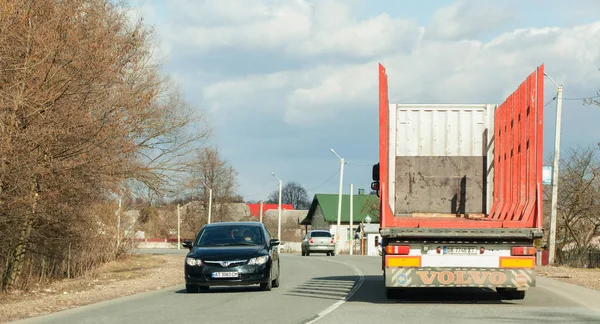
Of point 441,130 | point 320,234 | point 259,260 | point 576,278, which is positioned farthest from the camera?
point 320,234

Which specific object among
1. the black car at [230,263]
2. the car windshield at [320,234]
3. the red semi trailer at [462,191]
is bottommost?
the car windshield at [320,234]

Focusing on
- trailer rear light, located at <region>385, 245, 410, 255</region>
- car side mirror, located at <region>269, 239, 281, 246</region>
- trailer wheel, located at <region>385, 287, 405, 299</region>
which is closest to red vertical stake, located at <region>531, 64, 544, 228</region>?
trailer rear light, located at <region>385, 245, 410, 255</region>

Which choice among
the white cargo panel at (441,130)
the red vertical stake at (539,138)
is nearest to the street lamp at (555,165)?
the white cargo panel at (441,130)

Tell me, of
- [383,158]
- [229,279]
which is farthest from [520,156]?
[229,279]

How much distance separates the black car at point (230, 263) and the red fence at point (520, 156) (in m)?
4.70

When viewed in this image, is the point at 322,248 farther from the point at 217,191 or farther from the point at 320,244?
the point at 217,191

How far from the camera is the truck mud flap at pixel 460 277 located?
1370 centimetres

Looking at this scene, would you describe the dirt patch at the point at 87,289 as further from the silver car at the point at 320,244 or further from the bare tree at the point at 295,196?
the bare tree at the point at 295,196

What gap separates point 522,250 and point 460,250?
0.96 metres

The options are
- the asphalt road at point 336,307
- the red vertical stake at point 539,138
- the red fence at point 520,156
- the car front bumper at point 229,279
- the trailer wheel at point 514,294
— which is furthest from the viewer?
the car front bumper at point 229,279

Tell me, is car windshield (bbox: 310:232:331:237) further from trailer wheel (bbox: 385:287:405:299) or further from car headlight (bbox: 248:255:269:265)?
trailer wheel (bbox: 385:287:405:299)

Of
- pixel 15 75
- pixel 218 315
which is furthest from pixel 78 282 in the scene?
pixel 218 315

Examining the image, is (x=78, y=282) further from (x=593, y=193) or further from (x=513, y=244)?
(x=593, y=193)

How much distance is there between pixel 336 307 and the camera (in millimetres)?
13766
